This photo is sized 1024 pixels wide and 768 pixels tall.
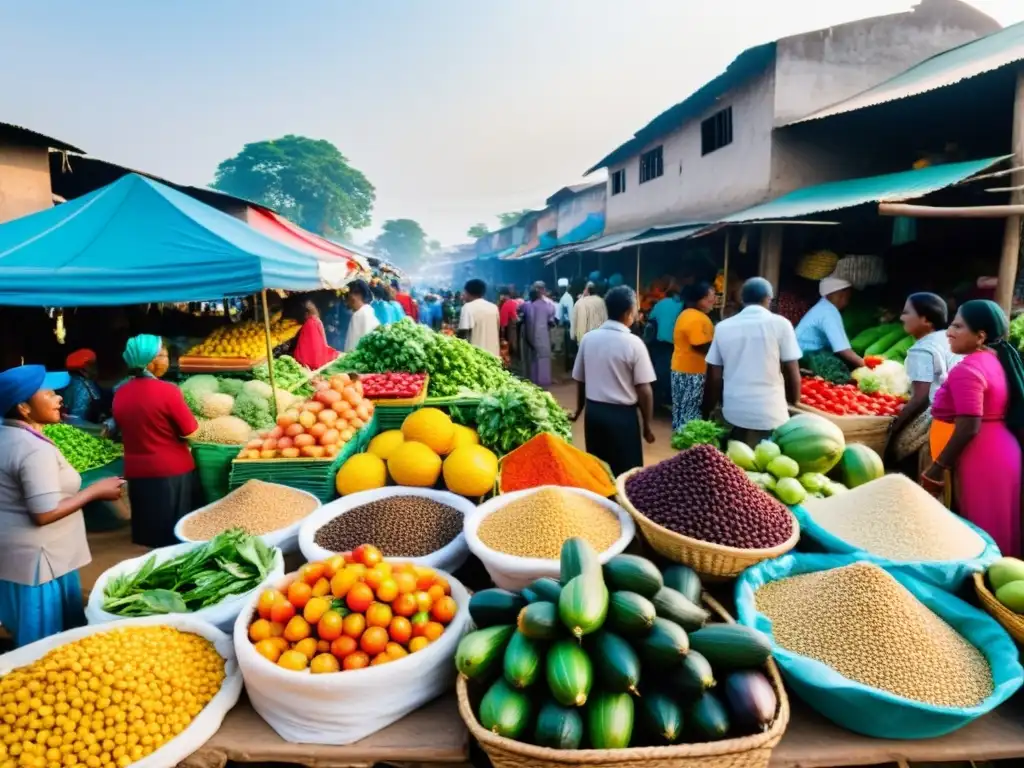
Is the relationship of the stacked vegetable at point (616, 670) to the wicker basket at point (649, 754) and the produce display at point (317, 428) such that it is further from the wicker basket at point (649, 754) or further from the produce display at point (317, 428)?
the produce display at point (317, 428)

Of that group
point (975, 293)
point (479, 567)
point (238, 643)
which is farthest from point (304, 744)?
point (975, 293)

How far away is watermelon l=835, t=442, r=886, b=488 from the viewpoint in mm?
3139

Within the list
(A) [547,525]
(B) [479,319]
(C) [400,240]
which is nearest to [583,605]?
(A) [547,525]

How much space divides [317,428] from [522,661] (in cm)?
235

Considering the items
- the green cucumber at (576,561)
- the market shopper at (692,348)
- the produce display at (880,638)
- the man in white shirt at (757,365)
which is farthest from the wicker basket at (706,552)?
the market shopper at (692,348)

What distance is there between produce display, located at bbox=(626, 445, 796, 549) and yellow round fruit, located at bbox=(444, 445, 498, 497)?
1.03 m

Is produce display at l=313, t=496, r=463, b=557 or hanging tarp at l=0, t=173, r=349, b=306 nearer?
produce display at l=313, t=496, r=463, b=557

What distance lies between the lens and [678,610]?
176 cm

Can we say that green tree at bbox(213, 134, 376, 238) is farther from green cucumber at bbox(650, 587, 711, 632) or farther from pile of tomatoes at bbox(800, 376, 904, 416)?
green cucumber at bbox(650, 587, 711, 632)

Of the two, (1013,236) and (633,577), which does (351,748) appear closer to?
(633,577)

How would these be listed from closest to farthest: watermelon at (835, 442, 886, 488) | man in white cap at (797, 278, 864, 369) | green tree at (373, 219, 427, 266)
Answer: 1. watermelon at (835, 442, 886, 488)
2. man in white cap at (797, 278, 864, 369)
3. green tree at (373, 219, 427, 266)

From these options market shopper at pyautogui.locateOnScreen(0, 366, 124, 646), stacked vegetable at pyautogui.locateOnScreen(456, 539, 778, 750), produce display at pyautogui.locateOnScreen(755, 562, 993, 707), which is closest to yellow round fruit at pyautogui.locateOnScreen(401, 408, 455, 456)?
market shopper at pyautogui.locateOnScreen(0, 366, 124, 646)

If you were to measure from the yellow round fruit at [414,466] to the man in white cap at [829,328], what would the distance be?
4101 millimetres

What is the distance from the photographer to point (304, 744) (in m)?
1.78
